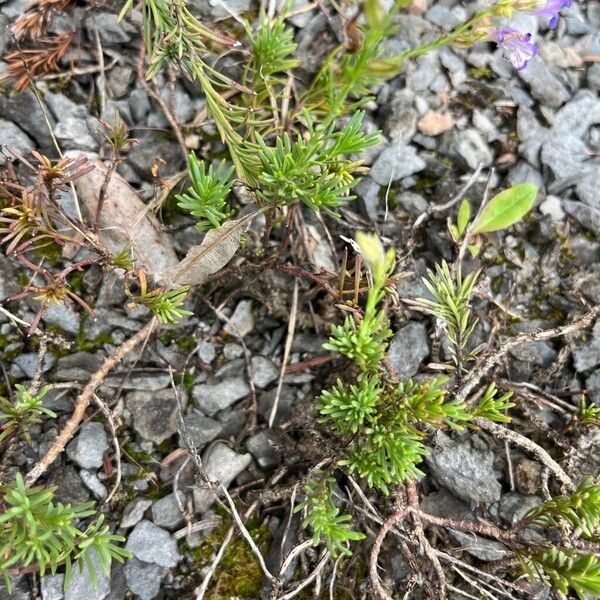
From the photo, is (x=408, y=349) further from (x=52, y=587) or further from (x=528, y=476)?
(x=52, y=587)

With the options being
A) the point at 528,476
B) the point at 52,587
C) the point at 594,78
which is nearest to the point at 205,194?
the point at 52,587

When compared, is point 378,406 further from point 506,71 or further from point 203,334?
point 506,71

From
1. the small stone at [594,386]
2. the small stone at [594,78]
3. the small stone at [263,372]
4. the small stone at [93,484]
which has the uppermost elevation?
the small stone at [594,78]

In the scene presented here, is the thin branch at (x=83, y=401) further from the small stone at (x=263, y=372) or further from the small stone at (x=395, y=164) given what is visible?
the small stone at (x=395, y=164)

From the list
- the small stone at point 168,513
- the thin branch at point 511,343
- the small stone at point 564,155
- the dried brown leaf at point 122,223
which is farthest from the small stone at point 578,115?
the small stone at point 168,513

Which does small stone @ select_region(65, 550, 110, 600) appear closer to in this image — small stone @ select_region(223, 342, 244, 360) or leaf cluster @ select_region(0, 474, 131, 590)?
leaf cluster @ select_region(0, 474, 131, 590)

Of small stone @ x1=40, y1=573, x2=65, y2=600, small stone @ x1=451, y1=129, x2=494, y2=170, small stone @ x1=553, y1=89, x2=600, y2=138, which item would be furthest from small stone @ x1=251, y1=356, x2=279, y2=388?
small stone @ x1=553, y1=89, x2=600, y2=138

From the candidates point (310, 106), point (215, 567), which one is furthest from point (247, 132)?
point (215, 567)

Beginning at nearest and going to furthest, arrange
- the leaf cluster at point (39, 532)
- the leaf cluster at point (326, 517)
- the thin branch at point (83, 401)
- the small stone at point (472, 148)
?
the leaf cluster at point (39, 532) < the leaf cluster at point (326, 517) < the thin branch at point (83, 401) < the small stone at point (472, 148)
